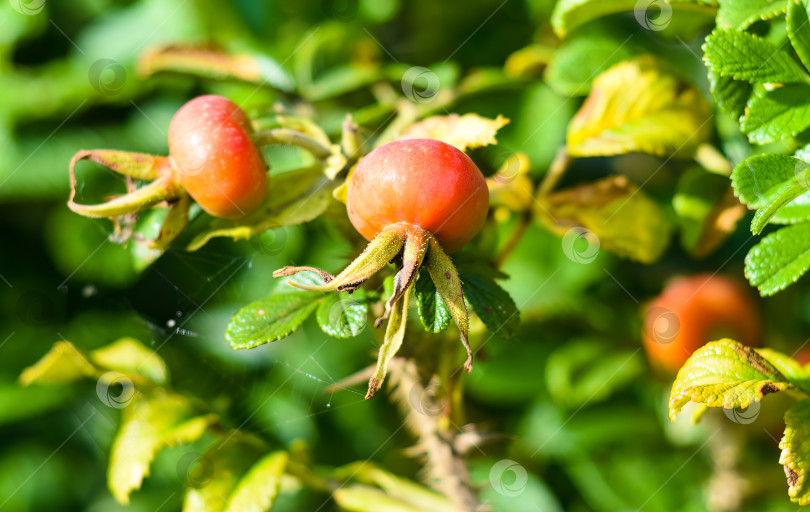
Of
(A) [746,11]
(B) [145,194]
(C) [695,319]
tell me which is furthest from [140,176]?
(C) [695,319]

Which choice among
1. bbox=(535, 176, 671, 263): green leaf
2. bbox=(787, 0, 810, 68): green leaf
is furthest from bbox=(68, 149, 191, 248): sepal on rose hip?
bbox=(787, 0, 810, 68): green leaf

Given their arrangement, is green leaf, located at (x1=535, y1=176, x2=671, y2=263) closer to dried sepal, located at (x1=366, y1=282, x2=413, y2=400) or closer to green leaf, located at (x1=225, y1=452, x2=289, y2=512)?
dried sepal, located at (x1=366, y1=282, x2=413, y2=400)

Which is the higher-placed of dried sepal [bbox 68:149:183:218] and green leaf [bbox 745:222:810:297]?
dried sepal [bbox 68:149:183:218]

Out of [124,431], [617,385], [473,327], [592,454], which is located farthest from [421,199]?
[592,454]

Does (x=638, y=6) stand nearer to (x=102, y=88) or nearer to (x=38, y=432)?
(x=102, y=88)

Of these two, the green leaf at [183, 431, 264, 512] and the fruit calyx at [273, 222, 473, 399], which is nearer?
the fruit calyx at [273, 222, 473, 399]

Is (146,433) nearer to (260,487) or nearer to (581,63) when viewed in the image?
(260,487)

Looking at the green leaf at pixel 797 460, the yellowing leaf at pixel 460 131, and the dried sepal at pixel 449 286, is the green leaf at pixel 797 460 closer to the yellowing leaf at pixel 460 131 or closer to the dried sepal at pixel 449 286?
the dried sepal at pixel 449 286
